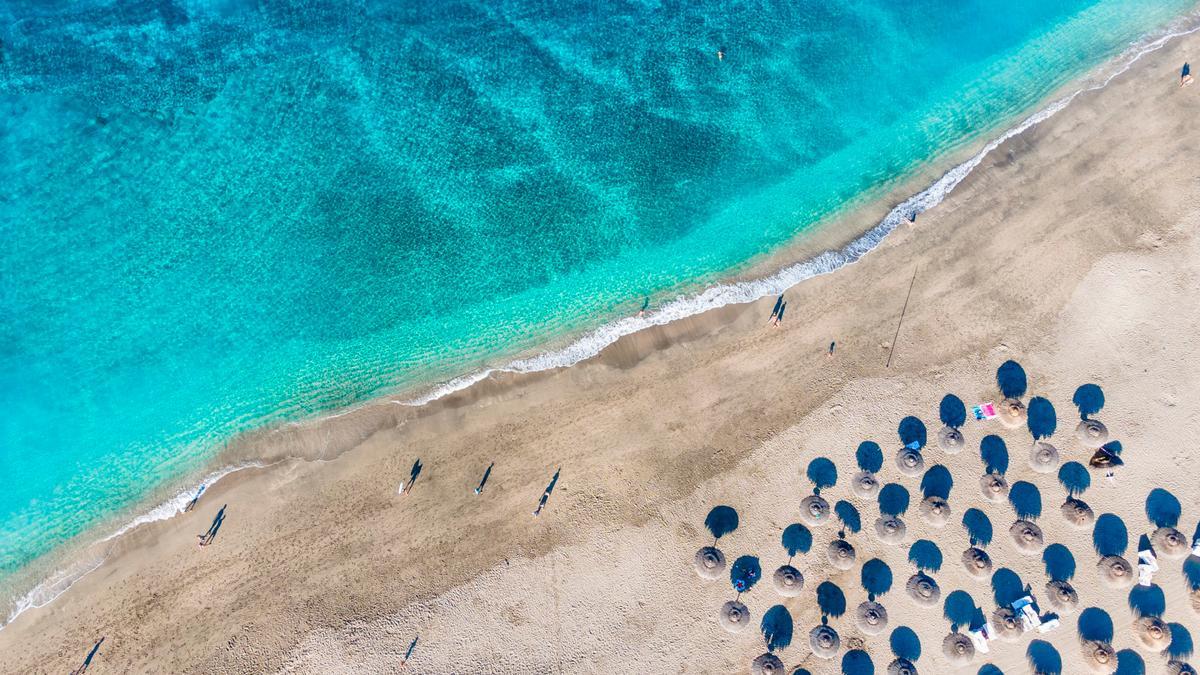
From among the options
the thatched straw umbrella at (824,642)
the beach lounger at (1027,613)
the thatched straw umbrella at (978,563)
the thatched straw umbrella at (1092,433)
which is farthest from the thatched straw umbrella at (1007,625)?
the thatched straw umbrella at (1092,433)

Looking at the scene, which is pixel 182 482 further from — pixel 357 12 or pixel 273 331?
pixel 357 12

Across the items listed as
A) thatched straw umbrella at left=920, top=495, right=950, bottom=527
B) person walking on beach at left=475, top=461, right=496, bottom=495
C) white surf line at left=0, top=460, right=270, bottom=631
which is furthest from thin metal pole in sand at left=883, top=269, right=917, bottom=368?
white surf line at left=0, top=460, right=270, bottom=631

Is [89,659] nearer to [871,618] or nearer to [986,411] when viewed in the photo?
[871,618]

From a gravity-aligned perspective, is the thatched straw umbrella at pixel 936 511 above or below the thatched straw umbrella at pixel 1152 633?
above

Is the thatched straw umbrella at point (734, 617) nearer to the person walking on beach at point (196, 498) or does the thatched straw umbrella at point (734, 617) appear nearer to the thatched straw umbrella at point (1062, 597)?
the thatched straw umbrella at point (1062, 597)

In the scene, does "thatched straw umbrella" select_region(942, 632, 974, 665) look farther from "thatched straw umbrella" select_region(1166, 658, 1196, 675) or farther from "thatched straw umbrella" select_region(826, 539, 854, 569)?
"thatched straw umbrella" select_region(1166, 658, 1196, 675)

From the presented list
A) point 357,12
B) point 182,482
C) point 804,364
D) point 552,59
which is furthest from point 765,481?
point 357,12

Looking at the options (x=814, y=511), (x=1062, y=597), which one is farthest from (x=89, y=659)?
(x=1062, y=597)
